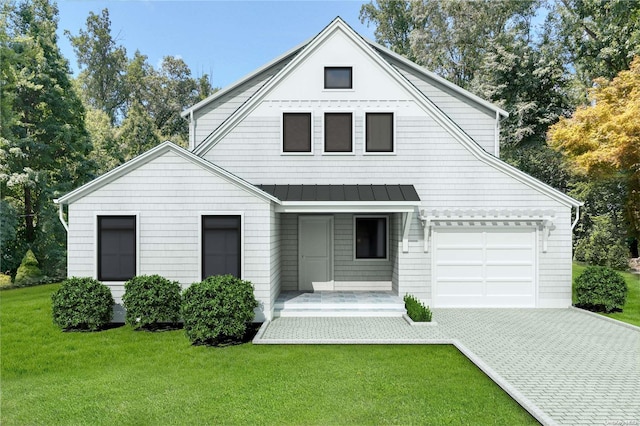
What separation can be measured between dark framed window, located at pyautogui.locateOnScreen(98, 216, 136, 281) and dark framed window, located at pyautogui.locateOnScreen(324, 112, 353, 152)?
643 cm

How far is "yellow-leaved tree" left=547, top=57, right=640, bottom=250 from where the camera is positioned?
723 inches

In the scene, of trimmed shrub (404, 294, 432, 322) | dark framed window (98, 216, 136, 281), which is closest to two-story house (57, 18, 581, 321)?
trimmed shrub (404, 294, 432, 322)

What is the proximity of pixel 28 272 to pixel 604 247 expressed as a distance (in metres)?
31.6

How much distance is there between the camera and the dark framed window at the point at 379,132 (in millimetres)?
12227

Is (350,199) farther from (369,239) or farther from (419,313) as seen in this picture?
(419,313)

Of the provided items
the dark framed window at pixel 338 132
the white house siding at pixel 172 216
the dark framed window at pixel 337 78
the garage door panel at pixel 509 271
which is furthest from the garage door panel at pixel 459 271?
the dark framed window at pixel 337 78

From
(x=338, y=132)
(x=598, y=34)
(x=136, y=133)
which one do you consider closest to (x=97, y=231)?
(x=338, y=132)

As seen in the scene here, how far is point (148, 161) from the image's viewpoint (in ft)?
32.6

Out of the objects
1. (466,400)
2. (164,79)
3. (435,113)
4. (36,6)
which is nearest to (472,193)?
(435,113)

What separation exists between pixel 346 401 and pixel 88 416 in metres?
3.79

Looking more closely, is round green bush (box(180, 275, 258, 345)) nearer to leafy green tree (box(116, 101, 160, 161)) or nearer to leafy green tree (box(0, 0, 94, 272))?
leafy green tree (box(0, 0, 94, 272))

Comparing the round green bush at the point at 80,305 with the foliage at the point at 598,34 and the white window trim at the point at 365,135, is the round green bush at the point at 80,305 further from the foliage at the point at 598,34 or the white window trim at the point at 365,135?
the foliage at the point at 598,34

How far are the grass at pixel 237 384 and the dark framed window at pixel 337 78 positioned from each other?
27.5 ft

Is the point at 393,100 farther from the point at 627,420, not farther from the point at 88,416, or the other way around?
the point at 88,416
